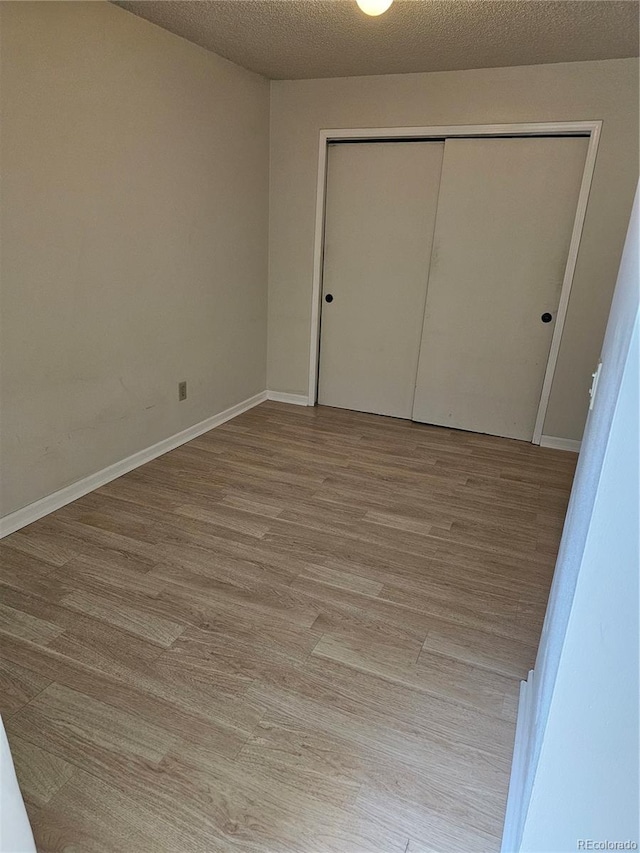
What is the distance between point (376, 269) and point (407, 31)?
5.10ft

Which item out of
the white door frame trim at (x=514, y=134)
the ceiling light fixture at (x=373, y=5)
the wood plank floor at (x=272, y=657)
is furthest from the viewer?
the white door frame trim at (x=514, y=134)

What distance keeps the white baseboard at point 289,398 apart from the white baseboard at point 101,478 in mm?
478

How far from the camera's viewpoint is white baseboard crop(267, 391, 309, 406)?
14.8 ft

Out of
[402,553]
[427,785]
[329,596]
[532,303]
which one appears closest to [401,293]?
[532,303]

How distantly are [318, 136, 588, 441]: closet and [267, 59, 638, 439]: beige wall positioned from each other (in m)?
0.15

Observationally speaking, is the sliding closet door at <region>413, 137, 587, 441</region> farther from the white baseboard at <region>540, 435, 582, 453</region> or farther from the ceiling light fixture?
the ceiling light fixture

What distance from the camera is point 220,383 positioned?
395 cm

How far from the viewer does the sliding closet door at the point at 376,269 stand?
150 inches

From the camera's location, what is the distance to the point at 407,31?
274 centimetres

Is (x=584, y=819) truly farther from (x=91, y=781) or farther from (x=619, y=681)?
(x=91, y=781)

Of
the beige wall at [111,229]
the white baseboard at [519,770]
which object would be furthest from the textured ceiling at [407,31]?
the white baseboard at [519,770]

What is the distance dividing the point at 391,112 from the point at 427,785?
378cm

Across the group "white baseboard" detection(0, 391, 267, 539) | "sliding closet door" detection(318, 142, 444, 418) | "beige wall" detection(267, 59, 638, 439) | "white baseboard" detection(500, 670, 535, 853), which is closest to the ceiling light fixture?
"beige wall" detection(267, 59, 638, 439)

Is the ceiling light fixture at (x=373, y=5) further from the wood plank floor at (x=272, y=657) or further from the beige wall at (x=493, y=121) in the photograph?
the wood plank floor at (x=272, y=657)
